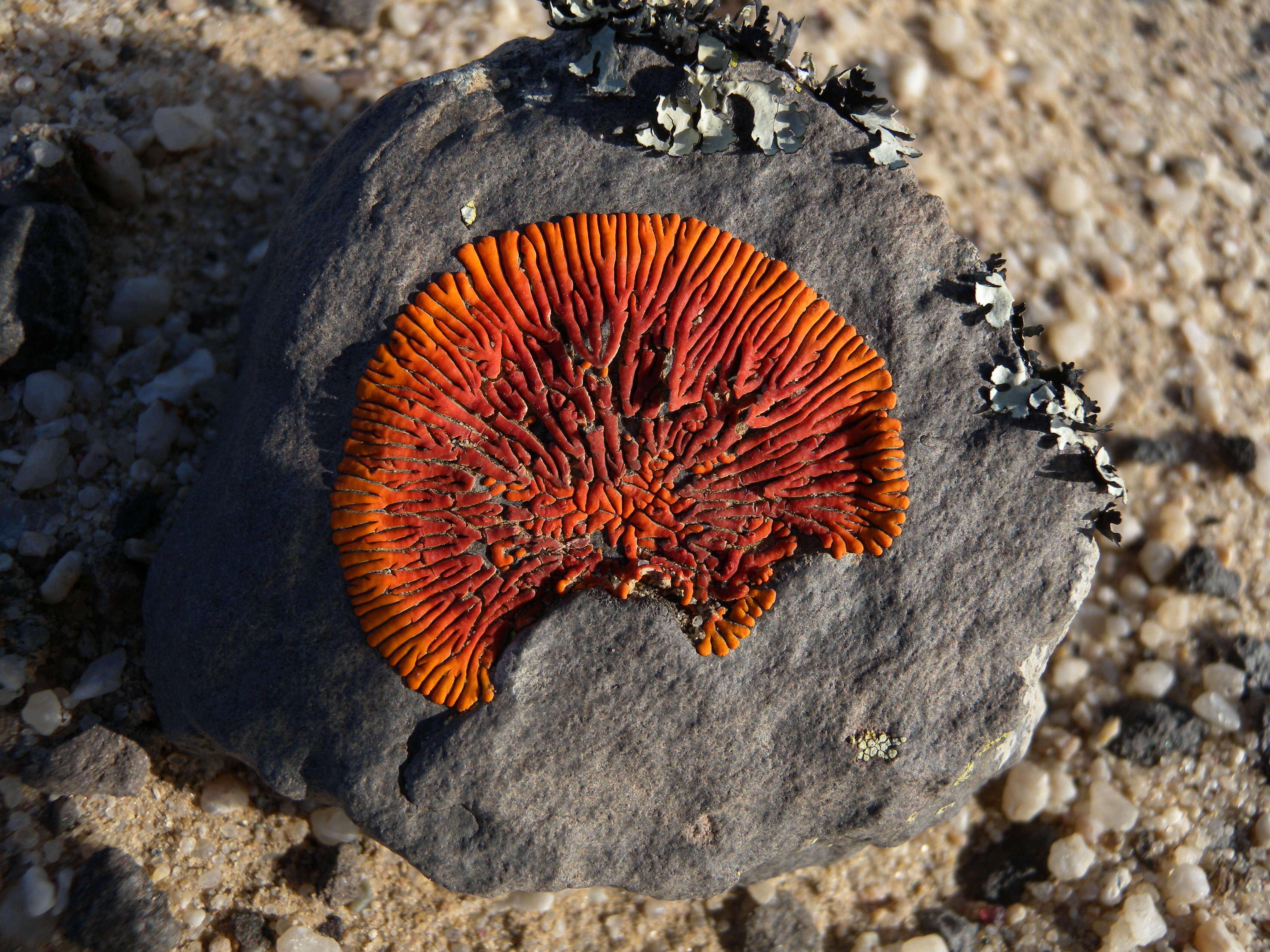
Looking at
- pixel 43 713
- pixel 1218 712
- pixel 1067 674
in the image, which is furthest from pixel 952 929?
pixel 43 713

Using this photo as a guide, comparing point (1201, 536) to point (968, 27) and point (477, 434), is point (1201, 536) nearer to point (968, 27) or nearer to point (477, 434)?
point (968, 27)

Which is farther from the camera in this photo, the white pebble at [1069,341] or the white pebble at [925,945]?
the white pebble at [1069,341]

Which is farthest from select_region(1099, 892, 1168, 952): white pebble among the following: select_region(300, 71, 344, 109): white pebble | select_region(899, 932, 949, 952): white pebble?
select_region(300, 71, 344, 109): white pebble

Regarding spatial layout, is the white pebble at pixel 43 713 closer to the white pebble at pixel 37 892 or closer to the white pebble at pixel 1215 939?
the white pebble at pixel 37 892

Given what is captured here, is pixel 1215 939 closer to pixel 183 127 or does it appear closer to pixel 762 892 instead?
pixel 762 892

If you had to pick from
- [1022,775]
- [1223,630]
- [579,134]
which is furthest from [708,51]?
[1223,630]

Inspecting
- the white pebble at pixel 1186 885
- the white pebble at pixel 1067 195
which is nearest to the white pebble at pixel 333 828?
the white pebble at pixel 1186 885
